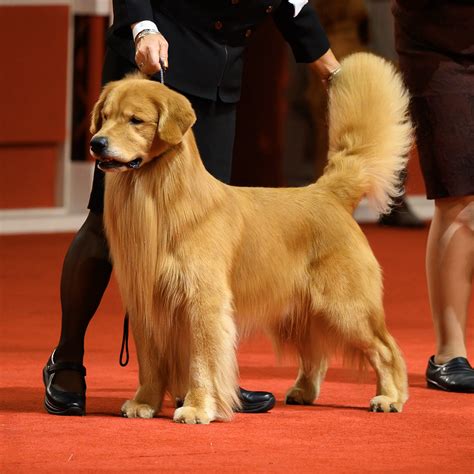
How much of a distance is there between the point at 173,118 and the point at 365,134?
759 mm

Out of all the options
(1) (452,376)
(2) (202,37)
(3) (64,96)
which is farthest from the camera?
(3) (64,96)

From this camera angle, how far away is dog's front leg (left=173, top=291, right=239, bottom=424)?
139 inches

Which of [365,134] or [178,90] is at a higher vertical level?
[178,90]

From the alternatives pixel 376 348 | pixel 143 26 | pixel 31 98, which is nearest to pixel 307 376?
pixel 376 348

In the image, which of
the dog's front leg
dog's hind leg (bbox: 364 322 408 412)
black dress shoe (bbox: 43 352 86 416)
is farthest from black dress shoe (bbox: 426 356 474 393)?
black dress shoe (bbox: 43 352 86 416)

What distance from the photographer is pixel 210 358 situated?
356 cm

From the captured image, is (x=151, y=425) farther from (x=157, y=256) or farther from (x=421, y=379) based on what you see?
(x=421, y=379)

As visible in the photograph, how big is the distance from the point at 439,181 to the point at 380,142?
0.44 m

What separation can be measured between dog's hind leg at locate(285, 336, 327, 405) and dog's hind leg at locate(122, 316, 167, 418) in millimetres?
480

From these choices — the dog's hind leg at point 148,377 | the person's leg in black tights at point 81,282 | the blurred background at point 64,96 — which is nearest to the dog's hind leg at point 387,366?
the dog's hind leg at point 148,377

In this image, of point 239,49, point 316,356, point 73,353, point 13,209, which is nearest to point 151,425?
point 73,353

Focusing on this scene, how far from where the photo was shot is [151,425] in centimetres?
347

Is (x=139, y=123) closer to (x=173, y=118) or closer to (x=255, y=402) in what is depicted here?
(x=173, y=118)

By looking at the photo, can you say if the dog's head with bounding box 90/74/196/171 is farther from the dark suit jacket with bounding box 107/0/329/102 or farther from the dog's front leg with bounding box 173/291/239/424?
the dog's front leg with bounding box 173/291/239/424
